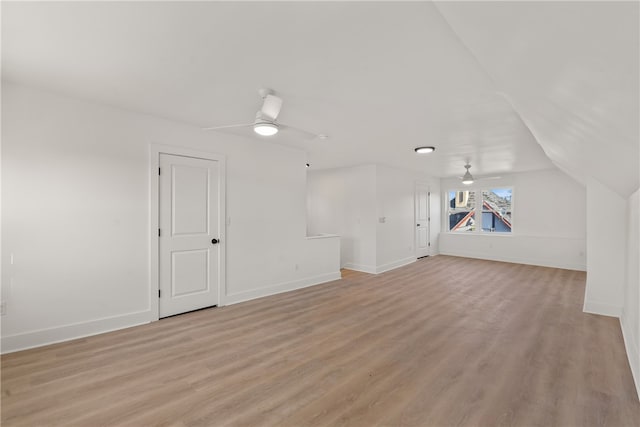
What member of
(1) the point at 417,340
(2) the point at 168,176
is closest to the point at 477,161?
(1) the point at 417,340

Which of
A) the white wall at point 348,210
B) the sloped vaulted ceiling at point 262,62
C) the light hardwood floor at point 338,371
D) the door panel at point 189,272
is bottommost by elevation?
the light hardwood floor at point 338,371

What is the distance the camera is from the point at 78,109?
2980 mm

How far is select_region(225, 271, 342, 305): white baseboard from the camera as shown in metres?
4.20

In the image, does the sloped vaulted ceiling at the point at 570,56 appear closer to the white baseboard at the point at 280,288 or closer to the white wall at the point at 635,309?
the white wall at the point at 635,309

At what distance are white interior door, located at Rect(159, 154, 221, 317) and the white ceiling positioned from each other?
720mm

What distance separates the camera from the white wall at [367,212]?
637cm

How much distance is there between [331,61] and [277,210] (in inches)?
117

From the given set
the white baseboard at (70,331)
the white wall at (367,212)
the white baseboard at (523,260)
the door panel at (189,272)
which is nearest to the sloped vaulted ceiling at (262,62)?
the door panel at (189,272)

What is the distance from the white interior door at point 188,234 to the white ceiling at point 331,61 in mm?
720

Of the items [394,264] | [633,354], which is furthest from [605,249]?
[394,264]

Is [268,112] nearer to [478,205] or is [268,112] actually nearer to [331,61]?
[331,61]

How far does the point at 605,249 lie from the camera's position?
3.68 meters

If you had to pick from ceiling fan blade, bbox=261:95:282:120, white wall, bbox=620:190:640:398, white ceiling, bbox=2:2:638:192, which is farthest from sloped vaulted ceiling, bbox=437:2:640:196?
ceiling fan blade, bbox=261:95:282:120

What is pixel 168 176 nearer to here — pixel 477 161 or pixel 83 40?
pixel 83 40
